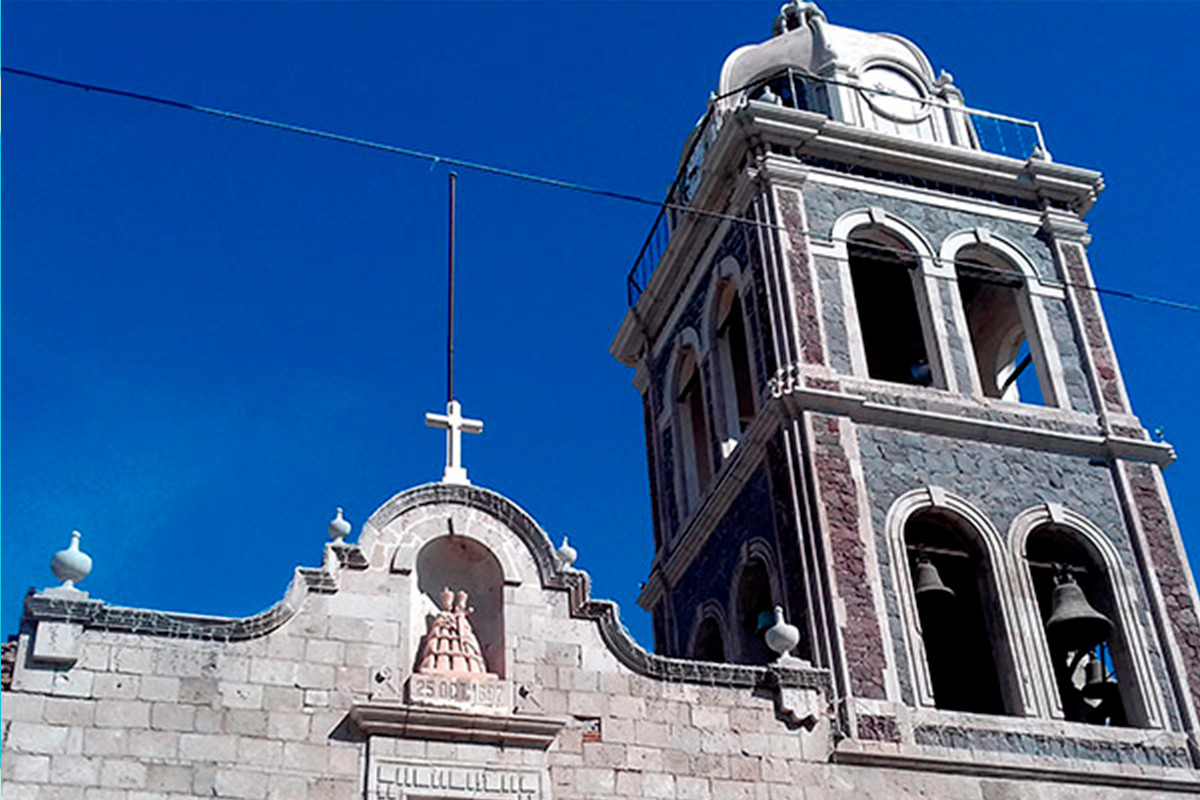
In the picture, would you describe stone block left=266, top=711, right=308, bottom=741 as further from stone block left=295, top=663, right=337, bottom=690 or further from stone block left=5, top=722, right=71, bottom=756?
stone block left=5, top=722, right=71, bottom=756

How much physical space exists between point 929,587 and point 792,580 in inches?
66.5

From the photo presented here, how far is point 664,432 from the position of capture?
88.0 feet

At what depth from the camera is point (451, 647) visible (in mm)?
17125

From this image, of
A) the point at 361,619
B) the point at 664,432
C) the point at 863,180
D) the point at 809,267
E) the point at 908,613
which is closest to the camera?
the point at 361,619

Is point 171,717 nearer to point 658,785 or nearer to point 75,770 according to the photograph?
point 75,770

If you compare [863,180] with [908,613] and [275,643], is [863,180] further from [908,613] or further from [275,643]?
[275,643]

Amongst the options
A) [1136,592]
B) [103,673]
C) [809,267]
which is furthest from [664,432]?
[103,673]

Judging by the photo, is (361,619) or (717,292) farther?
(717,292)

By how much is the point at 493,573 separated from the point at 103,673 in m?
4.26

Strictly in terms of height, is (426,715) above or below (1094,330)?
below

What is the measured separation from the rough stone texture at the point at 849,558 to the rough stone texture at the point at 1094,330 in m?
4.64

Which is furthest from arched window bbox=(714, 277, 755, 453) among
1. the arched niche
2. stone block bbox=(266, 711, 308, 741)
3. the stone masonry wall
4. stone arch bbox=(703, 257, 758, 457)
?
stone block bbox=(266, 711, 308, 741)

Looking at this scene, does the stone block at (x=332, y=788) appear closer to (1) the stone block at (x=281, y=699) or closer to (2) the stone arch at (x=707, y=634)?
(1) the stone block at (x=281, y=699)

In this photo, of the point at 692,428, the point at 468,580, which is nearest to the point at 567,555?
the point at 468,580
